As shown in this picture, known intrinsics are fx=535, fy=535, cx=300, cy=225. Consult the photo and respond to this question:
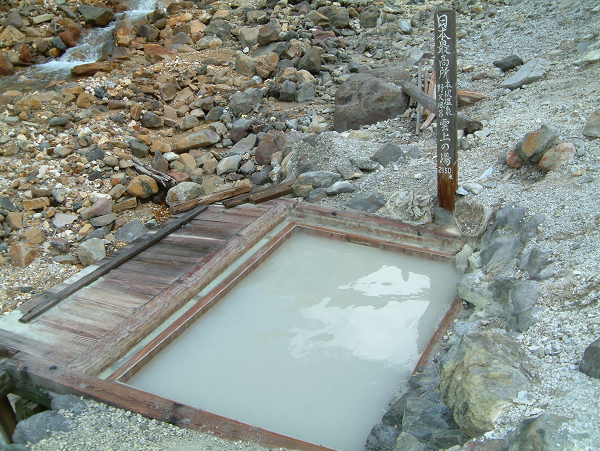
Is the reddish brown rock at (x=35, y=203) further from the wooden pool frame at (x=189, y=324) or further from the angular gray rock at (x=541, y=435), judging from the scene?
the angular gray rock at (x=541, y=435)

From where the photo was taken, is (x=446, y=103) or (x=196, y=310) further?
(x=446, y=103)

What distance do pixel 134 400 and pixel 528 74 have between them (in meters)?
7.06

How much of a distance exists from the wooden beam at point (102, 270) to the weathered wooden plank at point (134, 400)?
0.58 metres

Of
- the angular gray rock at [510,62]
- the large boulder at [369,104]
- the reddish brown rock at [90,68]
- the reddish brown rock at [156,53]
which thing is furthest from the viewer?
the reddish brown rock at [156,53]

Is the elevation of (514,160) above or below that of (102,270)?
above

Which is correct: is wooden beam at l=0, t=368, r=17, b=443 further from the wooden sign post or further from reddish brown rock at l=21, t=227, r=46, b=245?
Result: the wooden sign post

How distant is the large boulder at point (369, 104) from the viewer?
27.9ft

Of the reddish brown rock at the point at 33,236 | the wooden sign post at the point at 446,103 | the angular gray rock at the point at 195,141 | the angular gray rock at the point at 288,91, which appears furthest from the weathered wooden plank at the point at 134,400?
the angular gray rock at the point at 288,91

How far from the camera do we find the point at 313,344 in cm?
425

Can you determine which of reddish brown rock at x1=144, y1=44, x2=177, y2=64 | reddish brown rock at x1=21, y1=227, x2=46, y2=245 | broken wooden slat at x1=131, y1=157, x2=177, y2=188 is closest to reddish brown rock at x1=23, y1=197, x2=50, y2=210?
reddish brown rock at x1=21, y1=227, x2=46, y2=245

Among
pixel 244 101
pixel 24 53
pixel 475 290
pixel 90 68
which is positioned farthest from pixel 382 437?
pixel 24 53

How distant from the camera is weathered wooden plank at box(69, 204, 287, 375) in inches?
151

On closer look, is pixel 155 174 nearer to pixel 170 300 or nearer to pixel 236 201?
pixel 236 201

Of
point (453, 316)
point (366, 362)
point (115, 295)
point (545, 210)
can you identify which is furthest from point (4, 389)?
point (545, 210)
